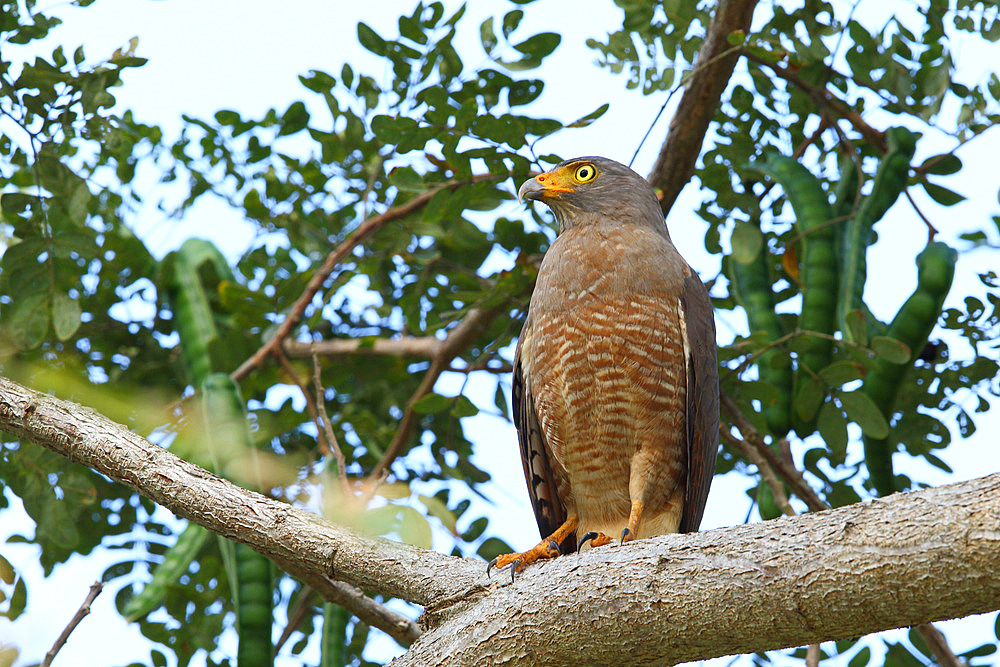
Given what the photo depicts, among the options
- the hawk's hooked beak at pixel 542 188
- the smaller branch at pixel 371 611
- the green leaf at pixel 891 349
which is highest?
the hawk's hooked beak at pixel 542 188

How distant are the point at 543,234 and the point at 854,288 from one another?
154 cm

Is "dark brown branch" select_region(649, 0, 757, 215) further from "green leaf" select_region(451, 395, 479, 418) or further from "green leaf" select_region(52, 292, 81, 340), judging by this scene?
"green leaf" select_region(52, 292, 81, 340)

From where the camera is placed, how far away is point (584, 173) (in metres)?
3.92

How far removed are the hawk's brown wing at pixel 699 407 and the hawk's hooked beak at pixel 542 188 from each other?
2.32ft

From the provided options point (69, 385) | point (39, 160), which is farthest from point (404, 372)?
point (39, 160)

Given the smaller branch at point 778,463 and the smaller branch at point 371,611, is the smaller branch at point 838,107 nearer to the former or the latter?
the smaller branch at point 778,463

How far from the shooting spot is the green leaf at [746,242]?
3.80 metres

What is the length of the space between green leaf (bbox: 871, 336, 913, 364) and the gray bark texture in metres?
1.54

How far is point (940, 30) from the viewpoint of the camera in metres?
4.07

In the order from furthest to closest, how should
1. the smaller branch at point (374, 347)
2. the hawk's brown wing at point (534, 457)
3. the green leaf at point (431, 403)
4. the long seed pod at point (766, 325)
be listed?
the smaller branch at point (374, 347), the green leaf at point (431, 403), the long seed pod at point (766, 325), the hawk's brown wing at point (534, 457)

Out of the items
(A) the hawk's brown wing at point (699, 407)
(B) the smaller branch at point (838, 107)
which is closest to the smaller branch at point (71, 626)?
(A) the hawk's brown wing at point (699, 407)

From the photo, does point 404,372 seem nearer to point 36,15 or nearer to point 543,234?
point 543,234

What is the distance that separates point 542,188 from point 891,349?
1432mm

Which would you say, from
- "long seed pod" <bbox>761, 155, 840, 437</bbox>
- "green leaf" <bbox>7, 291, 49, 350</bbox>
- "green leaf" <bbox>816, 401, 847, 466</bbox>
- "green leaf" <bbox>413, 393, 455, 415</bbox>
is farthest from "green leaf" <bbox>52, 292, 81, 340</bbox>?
"green leaf" <bbox>816, 401, 847, 466</bbox>
